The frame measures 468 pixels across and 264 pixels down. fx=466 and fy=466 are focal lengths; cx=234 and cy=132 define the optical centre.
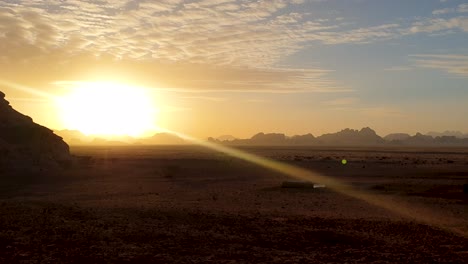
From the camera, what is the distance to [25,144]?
2421 inches

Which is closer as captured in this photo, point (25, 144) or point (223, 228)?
point (223, 228)

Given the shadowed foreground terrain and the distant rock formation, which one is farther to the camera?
the distant rock formation

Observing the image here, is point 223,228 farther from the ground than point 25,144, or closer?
closer

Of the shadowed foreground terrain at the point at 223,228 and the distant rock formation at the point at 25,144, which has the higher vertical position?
the distant rock formation at the point at 25,144

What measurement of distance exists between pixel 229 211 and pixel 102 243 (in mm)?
10606

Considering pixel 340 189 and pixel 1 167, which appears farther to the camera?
pixel 1 167

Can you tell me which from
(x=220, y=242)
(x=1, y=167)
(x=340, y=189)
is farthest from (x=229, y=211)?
(x=1, y=167)

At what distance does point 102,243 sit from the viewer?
1955 centimetres

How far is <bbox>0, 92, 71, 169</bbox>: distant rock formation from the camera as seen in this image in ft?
188

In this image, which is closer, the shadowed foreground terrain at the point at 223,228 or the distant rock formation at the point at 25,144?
the shadowed foreground terrain at the point at 223,228

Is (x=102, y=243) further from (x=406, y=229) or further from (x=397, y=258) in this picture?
(x=406, y=229)

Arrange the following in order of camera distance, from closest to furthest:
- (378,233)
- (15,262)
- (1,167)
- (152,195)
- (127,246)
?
(15,262)
(127,246)
(378,233)
(152,195)
(1,167)

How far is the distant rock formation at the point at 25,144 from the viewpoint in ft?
188

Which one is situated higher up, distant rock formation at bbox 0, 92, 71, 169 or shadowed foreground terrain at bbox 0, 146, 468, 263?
distant rock formation at bbox 0, 92, 71, 169
